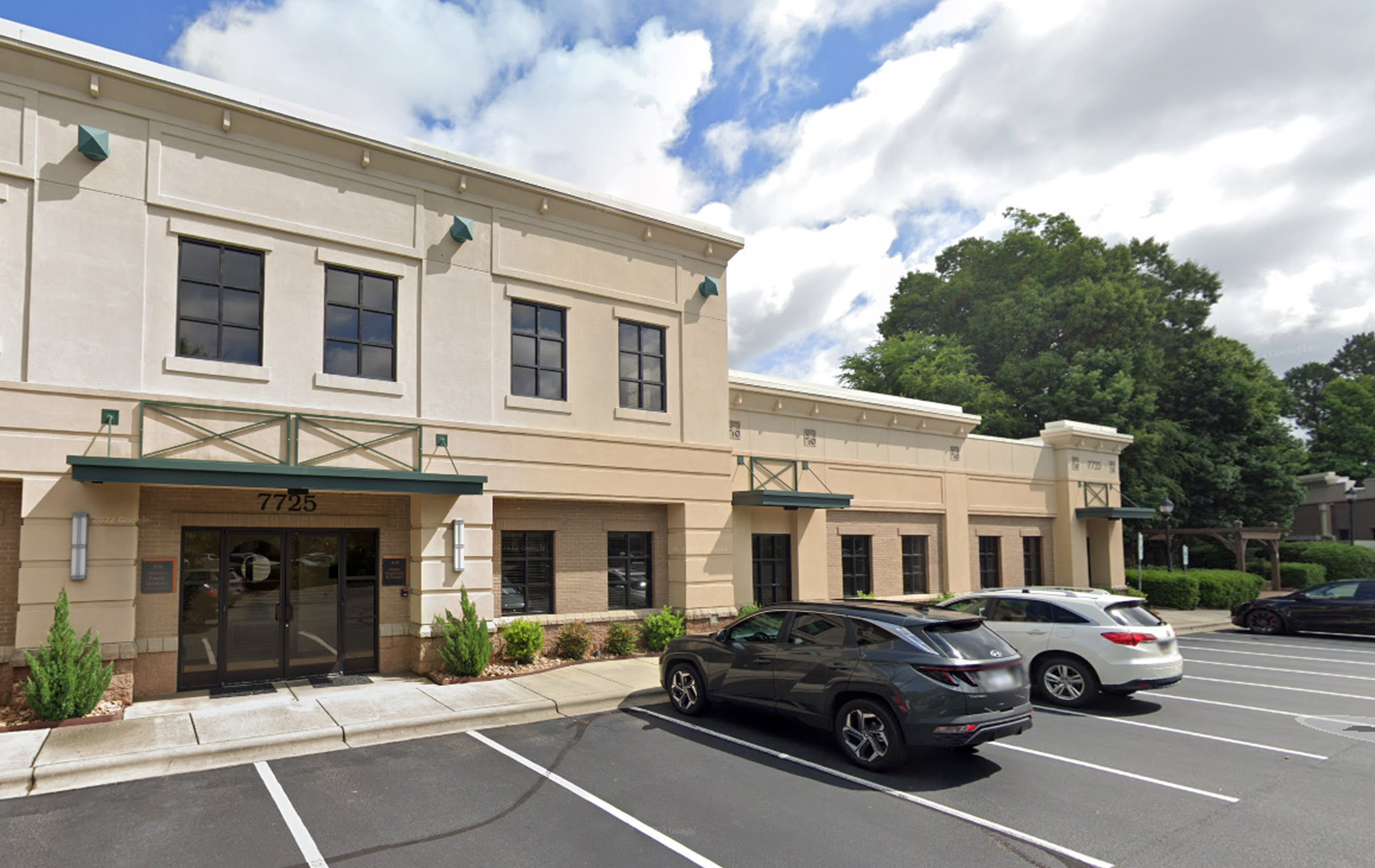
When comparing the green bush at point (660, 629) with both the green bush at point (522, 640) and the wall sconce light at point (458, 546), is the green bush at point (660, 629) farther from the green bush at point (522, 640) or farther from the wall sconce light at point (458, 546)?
the wall sconce light at point (458, 546)

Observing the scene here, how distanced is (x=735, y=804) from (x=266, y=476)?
24.8 feet

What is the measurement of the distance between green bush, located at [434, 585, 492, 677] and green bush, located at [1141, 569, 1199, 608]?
76.1ft

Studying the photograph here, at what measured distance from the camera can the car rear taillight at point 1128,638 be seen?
1113cm

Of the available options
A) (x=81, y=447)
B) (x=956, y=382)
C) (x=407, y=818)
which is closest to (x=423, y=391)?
(x=81, y=447)

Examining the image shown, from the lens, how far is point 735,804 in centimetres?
743

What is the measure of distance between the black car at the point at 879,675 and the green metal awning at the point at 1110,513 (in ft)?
60.5

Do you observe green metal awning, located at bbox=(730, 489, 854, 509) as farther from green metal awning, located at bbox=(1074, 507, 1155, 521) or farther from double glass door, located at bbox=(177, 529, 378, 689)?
green metal awning, located at bbox=(1074, 507, 1155, 521)

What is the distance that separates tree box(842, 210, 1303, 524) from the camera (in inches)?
1359

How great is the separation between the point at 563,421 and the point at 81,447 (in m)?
6.89

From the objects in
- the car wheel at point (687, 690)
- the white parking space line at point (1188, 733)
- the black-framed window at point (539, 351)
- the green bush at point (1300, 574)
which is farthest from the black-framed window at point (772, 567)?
the green bush at point (1300, 574)

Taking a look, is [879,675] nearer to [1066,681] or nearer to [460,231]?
[1066,681]

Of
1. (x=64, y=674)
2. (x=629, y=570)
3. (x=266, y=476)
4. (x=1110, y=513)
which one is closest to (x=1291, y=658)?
(x=1110, y=513)

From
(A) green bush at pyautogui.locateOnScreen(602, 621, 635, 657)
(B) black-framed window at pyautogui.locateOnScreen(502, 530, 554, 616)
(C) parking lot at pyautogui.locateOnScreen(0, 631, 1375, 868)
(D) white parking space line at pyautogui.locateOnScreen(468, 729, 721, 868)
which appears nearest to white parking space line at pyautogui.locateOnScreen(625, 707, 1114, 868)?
(C) parking lot at pyautogui.locateOnScreen(0, 631, 1375, 868)

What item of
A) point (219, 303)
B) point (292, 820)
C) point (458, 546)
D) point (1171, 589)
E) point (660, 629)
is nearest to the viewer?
point (292, 820)
